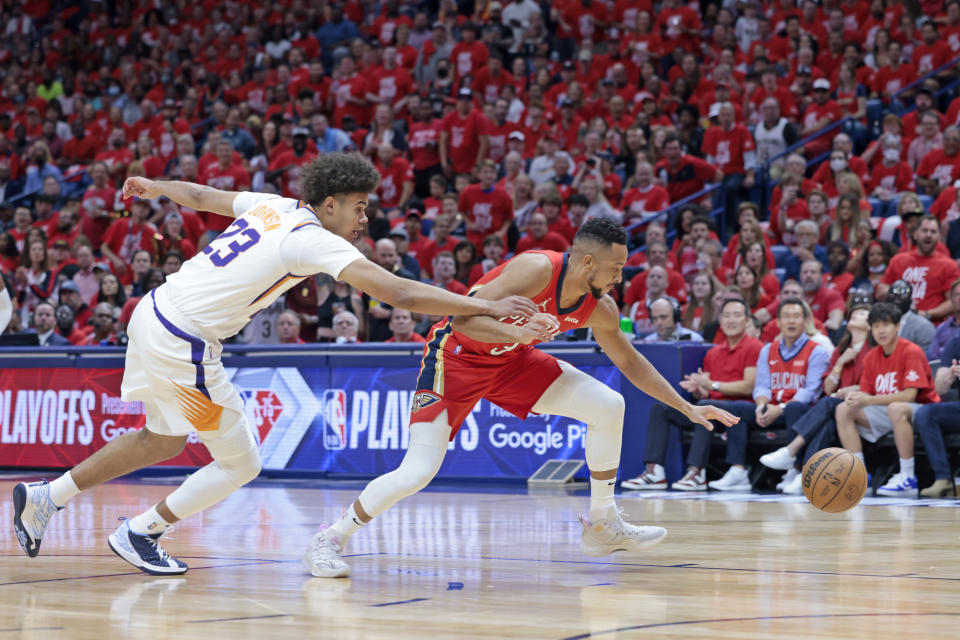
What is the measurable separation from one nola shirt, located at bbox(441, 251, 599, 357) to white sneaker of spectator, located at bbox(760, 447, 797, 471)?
5.35 meters

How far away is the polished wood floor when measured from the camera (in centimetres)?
445

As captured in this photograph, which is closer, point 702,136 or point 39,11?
point 702,136

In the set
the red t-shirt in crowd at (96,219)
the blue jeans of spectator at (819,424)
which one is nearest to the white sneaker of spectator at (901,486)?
the blue jeans of spectator at (819,424)

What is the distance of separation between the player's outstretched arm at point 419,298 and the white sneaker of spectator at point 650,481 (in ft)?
20.8

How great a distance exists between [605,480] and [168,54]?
2109cm

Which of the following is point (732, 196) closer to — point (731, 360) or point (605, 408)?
point (731, 360)

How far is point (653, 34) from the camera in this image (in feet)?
64.2

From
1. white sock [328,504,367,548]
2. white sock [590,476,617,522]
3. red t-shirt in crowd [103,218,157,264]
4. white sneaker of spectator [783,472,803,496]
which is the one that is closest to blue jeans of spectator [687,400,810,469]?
white sneaker of spectator [783,472,803,496]

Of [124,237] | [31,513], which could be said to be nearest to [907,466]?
[31,513]

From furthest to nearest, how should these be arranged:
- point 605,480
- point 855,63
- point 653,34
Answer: point 653,34 → point 855,63 → point 605,480

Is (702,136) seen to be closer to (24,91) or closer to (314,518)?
(314,518)

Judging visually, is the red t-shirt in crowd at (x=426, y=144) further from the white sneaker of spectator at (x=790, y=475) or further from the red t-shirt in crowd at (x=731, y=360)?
the white sneaker of spectator at (x=790, y=475)

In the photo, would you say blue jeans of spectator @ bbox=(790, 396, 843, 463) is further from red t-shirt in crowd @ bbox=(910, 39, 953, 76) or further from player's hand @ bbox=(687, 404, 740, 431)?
red t-shirt in crowd @ bbox=(910, 39, 953, 76)

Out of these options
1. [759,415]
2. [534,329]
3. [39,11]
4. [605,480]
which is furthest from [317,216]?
[39,11]
